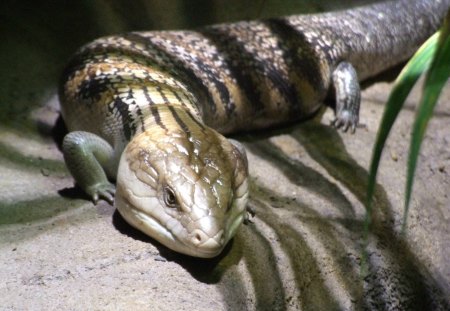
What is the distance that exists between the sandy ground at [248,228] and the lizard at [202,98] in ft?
0.57

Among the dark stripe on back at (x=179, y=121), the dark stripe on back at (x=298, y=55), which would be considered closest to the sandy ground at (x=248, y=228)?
the dark stripe on back at (x=298, y=55)

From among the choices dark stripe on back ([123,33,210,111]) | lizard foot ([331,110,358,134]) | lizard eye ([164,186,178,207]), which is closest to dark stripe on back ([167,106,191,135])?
lizard eye ([164,186,178,207])

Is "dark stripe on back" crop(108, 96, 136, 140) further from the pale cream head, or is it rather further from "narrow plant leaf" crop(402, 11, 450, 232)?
"narrow plant leaf" crop(402, 11, 450, 232)

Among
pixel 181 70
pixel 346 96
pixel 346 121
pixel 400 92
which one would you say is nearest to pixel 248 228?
pixel 181 70

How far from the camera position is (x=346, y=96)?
17.6 ft

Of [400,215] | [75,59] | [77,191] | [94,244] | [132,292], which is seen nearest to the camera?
[132,292]

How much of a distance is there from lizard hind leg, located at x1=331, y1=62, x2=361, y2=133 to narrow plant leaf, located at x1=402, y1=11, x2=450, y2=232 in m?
3.52

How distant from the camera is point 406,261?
3.57 m

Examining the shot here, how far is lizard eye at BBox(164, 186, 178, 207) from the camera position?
8.75 ft

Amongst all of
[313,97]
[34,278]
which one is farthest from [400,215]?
[34,278]

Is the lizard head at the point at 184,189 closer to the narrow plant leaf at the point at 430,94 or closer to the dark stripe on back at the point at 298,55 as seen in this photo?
the narrow plant leaf at the point at 430,94

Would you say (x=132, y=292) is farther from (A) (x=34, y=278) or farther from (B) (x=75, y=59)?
(B) (x=75, y=59)

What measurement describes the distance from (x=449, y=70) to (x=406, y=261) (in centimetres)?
231

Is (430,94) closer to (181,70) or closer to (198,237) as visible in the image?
(198,237)
